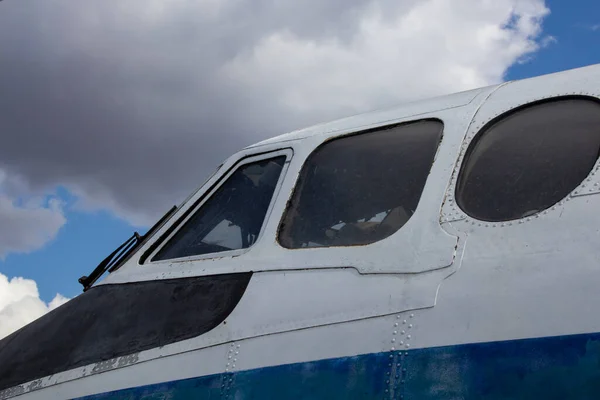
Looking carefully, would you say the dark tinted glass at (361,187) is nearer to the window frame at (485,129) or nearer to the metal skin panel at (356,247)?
the metal skin panel at (356,247)

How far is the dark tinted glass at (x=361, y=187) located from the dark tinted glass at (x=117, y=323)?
2.00ft

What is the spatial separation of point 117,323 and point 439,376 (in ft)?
8.27

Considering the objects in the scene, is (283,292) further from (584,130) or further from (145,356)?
(584,130)

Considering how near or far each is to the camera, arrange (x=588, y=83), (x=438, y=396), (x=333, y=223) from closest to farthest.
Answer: (x=438, y=396)
(x=588, y=83)
(x=333, y=223)

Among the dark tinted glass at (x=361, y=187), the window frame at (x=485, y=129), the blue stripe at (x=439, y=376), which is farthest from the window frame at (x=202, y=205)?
the window frame at (x=485, y=129)

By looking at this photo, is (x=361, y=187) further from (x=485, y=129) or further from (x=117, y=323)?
(x=117, y=323)

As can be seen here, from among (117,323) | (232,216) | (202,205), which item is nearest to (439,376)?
(232,216)

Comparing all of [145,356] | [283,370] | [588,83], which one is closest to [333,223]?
[283,370]

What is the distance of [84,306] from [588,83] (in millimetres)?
3976

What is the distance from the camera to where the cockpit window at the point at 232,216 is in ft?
17.7

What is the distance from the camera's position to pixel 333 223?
4957mm

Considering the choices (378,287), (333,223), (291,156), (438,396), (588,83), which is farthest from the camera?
(291,156)

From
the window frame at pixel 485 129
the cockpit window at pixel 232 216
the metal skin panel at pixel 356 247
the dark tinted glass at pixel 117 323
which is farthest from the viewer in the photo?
the cockpit window at pixel 232 216

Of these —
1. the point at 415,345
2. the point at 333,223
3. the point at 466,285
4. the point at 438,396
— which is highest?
the point at 333,223
